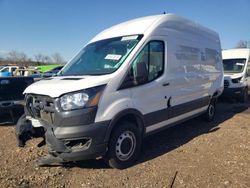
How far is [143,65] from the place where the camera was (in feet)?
15.6

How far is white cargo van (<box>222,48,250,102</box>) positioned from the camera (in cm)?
1178

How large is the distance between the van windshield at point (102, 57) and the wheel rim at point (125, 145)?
3.63 ft

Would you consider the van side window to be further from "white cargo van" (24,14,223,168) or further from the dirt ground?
the dirt ground

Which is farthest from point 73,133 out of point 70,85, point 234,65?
point 234,65

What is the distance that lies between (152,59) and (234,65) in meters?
8.70

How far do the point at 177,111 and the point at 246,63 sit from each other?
777cm

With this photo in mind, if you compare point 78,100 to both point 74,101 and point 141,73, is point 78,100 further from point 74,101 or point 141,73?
point 141,73

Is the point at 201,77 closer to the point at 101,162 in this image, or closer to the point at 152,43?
the point at 152,43

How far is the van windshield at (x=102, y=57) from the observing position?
15.9ft

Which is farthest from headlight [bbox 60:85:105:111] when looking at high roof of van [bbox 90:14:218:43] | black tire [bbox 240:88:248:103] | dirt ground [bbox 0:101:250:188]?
black tire [bbox 240:88:248:103]

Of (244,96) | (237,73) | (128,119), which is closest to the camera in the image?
(128,119)

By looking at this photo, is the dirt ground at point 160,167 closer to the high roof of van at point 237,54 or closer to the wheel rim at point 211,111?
the wheel rim at point 211,111

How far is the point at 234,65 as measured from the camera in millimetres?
12797

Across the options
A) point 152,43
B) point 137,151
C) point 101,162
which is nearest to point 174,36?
point 152,43
